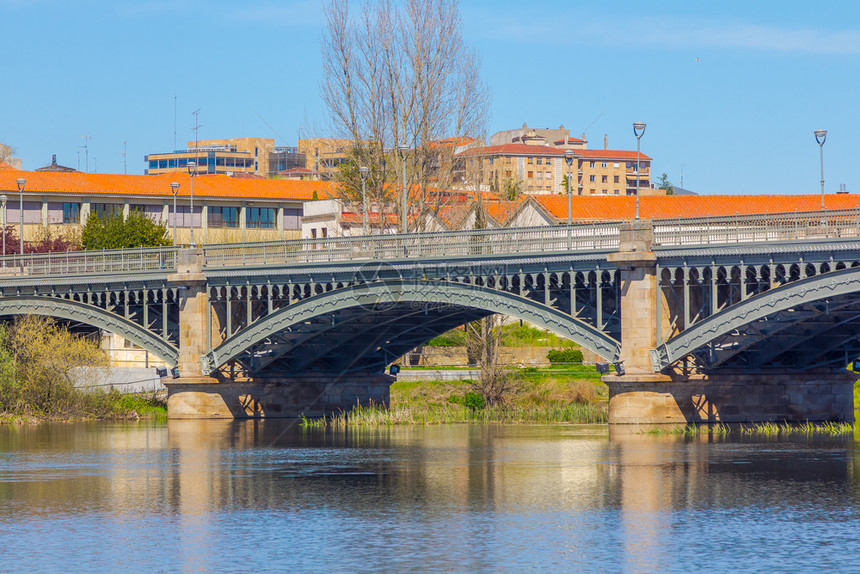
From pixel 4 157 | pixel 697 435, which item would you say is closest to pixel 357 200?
pixel 697 435

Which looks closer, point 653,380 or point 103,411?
point 653,380

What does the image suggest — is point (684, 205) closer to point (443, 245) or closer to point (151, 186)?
point (443, 245)

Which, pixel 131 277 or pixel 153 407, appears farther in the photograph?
pixel 153 407

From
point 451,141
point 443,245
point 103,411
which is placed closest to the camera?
point 443,245

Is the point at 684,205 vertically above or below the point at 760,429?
above

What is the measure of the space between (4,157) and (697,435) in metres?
114

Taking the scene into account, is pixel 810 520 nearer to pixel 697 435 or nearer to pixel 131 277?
pixel 697 435

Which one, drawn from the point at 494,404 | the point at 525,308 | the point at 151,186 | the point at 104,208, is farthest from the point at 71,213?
the point at 525,308

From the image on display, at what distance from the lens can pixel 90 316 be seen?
72.1 meters

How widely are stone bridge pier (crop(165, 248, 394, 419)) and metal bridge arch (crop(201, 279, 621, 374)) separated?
3.29ft

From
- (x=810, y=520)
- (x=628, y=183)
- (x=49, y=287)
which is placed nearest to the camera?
(x=810, y=520)

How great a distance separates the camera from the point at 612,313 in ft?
188

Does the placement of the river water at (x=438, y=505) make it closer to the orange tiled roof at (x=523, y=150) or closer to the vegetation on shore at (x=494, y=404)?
the vegetation on shore at (x=494, y=404)

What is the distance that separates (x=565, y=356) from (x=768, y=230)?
35448mm
